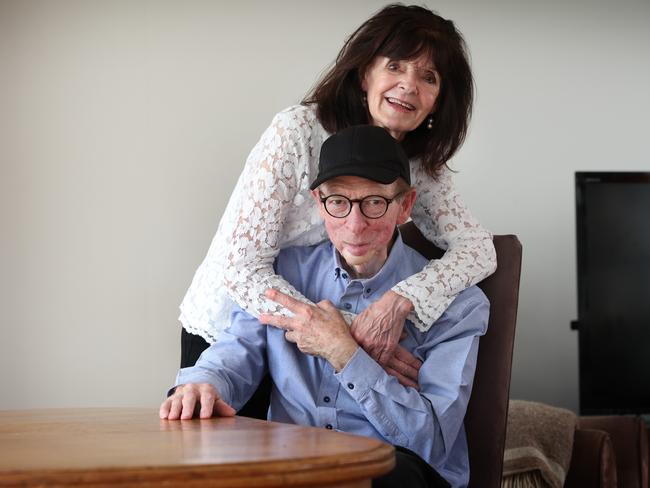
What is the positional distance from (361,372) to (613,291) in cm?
168

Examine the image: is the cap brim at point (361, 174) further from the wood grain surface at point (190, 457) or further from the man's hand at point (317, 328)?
the wood grain surface at point (190, 457)

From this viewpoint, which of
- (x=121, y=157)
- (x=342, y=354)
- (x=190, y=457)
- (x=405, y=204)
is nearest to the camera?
(x=190, y=457)

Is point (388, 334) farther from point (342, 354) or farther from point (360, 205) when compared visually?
point (360, 205)

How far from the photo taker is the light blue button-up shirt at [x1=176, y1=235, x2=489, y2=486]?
1.58 meters

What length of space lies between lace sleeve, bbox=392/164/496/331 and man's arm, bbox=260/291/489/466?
0.06 m

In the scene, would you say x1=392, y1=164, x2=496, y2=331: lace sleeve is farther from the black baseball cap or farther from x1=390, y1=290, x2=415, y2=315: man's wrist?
the black baseball cap

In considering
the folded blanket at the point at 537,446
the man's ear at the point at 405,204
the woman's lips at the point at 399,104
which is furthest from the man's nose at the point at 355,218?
the folded blanket at the point at 537,446

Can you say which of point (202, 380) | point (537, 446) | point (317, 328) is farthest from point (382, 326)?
point (537, 446)

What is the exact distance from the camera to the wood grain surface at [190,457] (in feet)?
2.96

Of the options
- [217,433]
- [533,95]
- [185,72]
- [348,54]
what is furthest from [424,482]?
[533,95]

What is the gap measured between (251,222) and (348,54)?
441 mm

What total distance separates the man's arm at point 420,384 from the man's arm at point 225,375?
59 millimetres

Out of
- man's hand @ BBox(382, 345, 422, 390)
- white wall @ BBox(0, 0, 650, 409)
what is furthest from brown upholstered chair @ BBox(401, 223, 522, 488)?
white wall @ BBox(0, 0, 650, 409)

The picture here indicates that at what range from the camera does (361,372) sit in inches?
62.8
